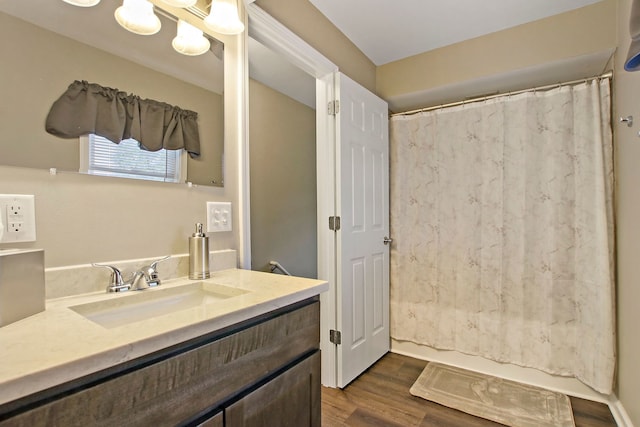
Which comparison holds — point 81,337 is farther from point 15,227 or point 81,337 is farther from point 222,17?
point 222,17

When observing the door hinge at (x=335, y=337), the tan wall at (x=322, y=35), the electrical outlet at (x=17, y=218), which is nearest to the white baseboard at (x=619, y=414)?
the door hinge at (x=335, y=337)

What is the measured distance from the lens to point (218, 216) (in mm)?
1297

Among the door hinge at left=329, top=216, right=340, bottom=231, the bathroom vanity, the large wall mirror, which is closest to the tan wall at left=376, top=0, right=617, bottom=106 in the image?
the door hinge at left=329, top=216, right=340, bottom=231

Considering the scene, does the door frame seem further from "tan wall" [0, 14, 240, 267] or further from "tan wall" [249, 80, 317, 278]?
"tan wall" [0, 14, 240, 267]

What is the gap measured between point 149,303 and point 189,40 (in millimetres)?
981

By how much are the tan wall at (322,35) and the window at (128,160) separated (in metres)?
0.92

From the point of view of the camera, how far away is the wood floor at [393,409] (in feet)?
5.56

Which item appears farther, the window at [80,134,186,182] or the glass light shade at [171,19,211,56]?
the glass light shade at [171,19,211,56]

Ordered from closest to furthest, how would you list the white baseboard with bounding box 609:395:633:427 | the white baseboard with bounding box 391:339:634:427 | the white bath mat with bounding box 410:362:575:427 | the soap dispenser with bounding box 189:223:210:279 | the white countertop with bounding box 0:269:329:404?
the white countertop with bounding box 0:269:329:404
the soap dispenser with bounding box 189:223:210:279
the white baseboard with bounding box 609:395:633:427
the white bath mat with bounding box 410:362:575:427
the white baseboard with bounding box 391:339:634:427

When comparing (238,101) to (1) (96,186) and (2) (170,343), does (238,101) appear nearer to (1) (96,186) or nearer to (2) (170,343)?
(1) (96,186)

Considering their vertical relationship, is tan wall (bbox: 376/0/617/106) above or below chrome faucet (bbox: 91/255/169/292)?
above

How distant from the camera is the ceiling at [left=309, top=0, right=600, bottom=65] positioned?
1.82 meters

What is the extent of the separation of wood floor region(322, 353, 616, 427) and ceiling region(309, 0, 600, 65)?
7.74 feet

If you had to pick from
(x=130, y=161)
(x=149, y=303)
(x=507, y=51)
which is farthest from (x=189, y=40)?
(x=507, y=51)
